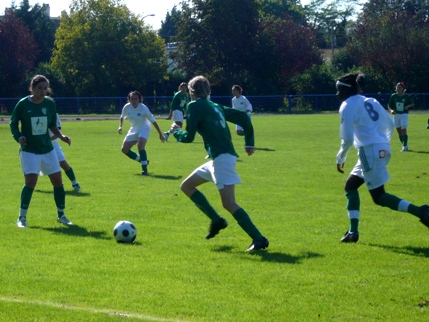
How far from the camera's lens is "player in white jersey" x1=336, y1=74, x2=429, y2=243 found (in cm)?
806

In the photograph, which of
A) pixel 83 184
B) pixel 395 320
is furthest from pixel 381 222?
pixel 83 184

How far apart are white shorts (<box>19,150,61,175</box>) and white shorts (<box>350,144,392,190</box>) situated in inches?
162

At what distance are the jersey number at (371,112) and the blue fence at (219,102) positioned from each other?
4534 centimetres

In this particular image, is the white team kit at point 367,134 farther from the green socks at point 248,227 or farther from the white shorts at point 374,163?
the green socks at point 248,227

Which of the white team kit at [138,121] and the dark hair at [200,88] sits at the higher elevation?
the dark hair at [200,88]

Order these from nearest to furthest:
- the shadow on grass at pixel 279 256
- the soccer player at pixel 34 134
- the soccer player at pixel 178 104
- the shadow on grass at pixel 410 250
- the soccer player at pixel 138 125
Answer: the shadow on grass at pixel 279 256
the shadow on grass at pixel 410 250
the soccer player at pixel 34 134
the soccer player at pixel 138 125
the soccer player at pixel 178 104

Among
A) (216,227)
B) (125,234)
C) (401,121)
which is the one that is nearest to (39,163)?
(125,234)

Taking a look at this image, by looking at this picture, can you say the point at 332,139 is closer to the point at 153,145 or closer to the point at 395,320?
the point at 153,145

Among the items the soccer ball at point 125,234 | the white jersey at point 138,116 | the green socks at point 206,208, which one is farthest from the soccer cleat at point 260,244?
the white jersey at point 138,116

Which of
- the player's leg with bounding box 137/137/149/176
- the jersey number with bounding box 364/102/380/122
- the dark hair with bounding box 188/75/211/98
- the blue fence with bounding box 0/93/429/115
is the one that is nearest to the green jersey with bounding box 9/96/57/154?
the dark hair with bounding box 188/75/211/98

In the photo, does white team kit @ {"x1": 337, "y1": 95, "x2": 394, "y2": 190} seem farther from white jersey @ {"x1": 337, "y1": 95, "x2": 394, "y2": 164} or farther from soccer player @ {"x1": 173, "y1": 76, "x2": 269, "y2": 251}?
soccer player @ {"x1": 173, "y1": 76, "x2": 269, "y2": 251}

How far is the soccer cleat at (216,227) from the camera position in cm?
859

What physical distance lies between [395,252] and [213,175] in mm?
2148

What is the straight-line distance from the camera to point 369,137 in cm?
819
